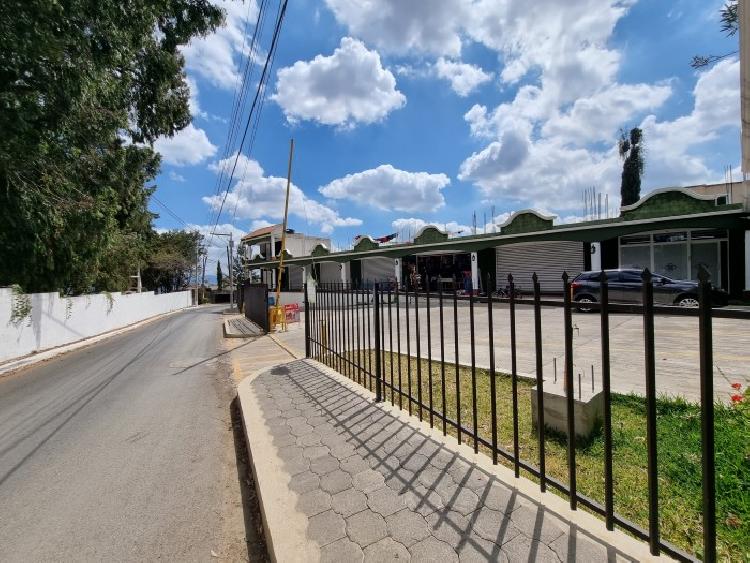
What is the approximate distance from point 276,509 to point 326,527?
1.43 ft

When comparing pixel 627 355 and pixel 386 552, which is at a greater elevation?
pixel 627 355

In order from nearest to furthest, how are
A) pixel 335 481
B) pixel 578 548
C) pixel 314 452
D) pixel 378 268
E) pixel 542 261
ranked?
pixel 578 548, pixel 335 481, pixel 314 452, pixel 542 261, pixel 378 268

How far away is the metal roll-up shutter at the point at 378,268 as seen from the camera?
28.5 m

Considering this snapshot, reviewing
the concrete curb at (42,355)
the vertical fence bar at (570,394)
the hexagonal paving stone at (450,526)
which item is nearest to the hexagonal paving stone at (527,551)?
the hexagonal paving stone at (450,526)

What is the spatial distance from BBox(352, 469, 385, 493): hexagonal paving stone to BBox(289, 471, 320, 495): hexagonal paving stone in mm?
314

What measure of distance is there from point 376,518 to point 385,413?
1.64 m

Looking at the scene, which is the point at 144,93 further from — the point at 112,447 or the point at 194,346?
the point at 112,447

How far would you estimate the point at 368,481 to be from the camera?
2.77 metres

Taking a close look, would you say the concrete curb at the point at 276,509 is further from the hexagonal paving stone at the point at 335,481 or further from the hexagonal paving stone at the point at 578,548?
the hexagonal paving stone at the point at 578,548

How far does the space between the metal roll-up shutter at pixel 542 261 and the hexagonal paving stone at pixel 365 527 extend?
57.7 ft

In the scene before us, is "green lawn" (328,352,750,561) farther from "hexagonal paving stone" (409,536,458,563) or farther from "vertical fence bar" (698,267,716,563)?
"hexagonal paving stone" (409,536,458,563)

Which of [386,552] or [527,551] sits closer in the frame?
[527,551]

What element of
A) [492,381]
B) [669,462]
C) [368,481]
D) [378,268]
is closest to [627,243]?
[669,462]

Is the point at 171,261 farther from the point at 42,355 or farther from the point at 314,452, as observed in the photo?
the point at 314,452
